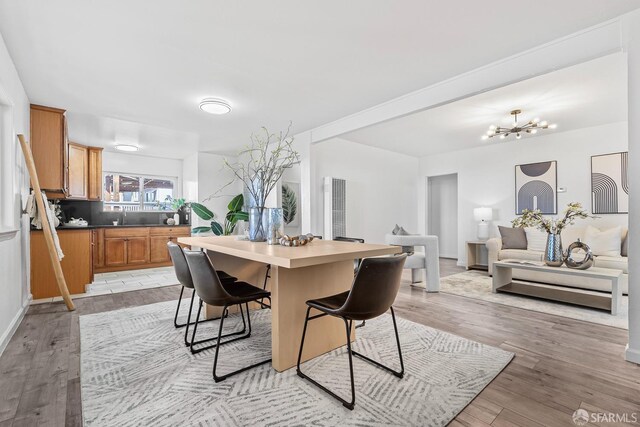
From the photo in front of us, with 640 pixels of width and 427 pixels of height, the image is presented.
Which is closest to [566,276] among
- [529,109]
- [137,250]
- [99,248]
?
[529,109]

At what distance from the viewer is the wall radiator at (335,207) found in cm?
527

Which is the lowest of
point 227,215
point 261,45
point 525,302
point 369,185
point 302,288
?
point 525,302

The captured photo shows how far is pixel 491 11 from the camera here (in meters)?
2.06

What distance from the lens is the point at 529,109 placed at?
406 cm

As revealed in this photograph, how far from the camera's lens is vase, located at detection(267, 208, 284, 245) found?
2.34 m

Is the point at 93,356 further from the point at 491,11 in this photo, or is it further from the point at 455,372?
the point at 491,11

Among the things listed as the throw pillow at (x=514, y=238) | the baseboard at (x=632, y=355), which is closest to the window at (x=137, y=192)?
the throw pillow at (x=514, y=238)

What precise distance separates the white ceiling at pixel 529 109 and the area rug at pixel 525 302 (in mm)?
2424

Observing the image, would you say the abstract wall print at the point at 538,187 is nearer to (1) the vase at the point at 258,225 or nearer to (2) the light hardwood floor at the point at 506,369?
(2) the light hardwood floor at the point at 506,369

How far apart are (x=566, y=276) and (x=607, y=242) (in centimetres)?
92

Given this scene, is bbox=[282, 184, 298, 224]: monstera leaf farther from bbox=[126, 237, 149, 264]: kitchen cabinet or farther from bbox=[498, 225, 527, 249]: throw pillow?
bbox=[498, 225, 527, 249]: throw pillow

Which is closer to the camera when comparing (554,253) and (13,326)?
(13,326)
